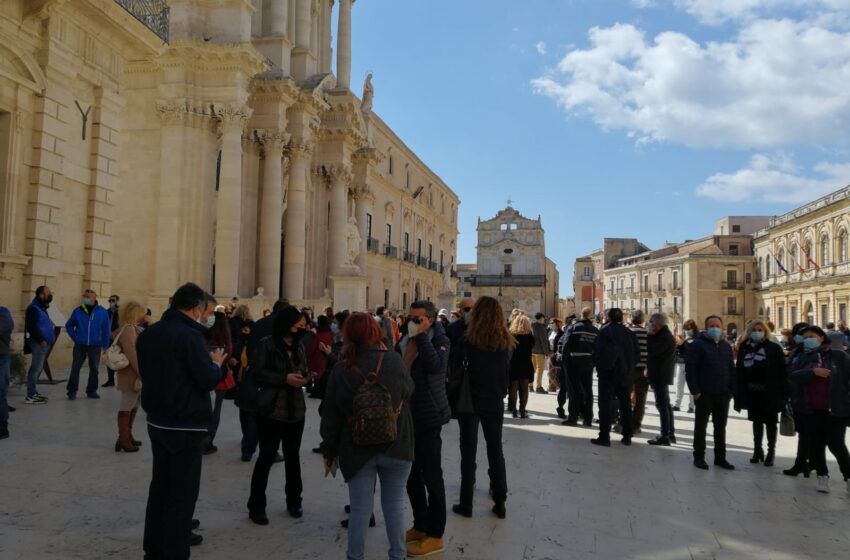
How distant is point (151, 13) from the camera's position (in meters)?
12.3

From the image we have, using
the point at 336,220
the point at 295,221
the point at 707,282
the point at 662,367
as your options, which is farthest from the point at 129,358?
the point at 707,282

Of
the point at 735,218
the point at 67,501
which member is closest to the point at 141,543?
the point at 67,501

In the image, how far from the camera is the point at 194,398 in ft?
12.0

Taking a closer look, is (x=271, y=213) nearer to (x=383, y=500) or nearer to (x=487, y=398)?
(x=487, y=398)

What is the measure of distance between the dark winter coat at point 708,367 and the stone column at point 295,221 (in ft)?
54.9

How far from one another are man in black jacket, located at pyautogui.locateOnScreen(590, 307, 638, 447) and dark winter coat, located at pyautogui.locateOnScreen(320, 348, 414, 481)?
4.60 meters

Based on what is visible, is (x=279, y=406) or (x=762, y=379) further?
(x=762, y=379)

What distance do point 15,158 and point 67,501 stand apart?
282 inches

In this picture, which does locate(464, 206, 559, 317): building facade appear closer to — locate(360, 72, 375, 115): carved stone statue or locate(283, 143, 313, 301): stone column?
locate(360, 72, 375, 115): carved stone statue

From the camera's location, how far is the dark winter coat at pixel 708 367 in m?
6.72

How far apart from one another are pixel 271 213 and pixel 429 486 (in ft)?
57.4

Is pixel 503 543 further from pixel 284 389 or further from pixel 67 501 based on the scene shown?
pixel 67 501

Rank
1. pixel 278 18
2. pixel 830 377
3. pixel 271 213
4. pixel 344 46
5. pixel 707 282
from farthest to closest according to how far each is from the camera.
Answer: pixel 707 282, pixel 344 46, pixel 278 18, pixel 271 213, pixel 830 377

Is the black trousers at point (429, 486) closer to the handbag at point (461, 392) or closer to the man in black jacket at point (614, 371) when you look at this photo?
the handbag at point (461, 392)
